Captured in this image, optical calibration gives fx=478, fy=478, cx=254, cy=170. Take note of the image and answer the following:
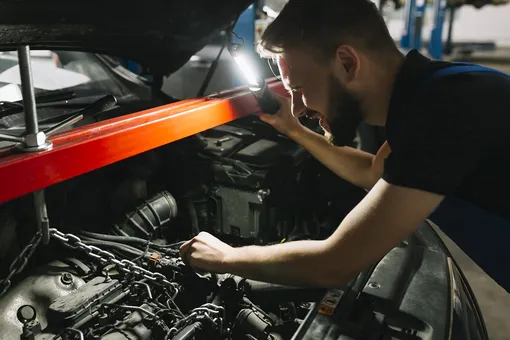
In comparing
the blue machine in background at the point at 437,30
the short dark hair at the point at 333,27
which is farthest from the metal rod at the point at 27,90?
the blue machine in background at the point at 437,30

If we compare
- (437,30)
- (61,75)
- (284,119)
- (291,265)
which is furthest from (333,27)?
(437,30)

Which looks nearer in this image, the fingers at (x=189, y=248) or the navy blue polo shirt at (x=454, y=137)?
the navy blue polo shirt at (x=454, y=137)

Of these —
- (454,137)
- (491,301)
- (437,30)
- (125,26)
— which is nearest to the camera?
(454,137)

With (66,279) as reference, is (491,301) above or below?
below

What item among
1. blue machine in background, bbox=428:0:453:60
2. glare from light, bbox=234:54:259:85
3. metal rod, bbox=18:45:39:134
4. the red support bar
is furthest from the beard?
blue machine in background, bbox=428:0:453:60

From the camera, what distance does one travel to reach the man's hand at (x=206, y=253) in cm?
118

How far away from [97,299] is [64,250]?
30 centimetres

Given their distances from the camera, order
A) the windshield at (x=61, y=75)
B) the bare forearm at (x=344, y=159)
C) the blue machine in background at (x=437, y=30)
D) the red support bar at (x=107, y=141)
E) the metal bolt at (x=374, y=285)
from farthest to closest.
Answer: the blue machine in background at (x=437, y=30)
the windshield at (x=61, y=75)
the bare forearm at (x=344, y=159)
the metal bolt at (x=374, y=285)
the red support bar at (x=107, y=141)

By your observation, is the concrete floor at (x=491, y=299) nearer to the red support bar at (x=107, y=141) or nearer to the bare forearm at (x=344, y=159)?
the bare forearm at (x=344, y=159)

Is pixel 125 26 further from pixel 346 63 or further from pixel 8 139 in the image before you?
pixel 346 63

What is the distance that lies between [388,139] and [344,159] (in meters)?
0.52

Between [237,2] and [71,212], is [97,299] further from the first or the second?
[237,2]

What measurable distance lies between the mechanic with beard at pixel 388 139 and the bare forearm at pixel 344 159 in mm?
330

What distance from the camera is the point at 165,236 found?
1.81 m
